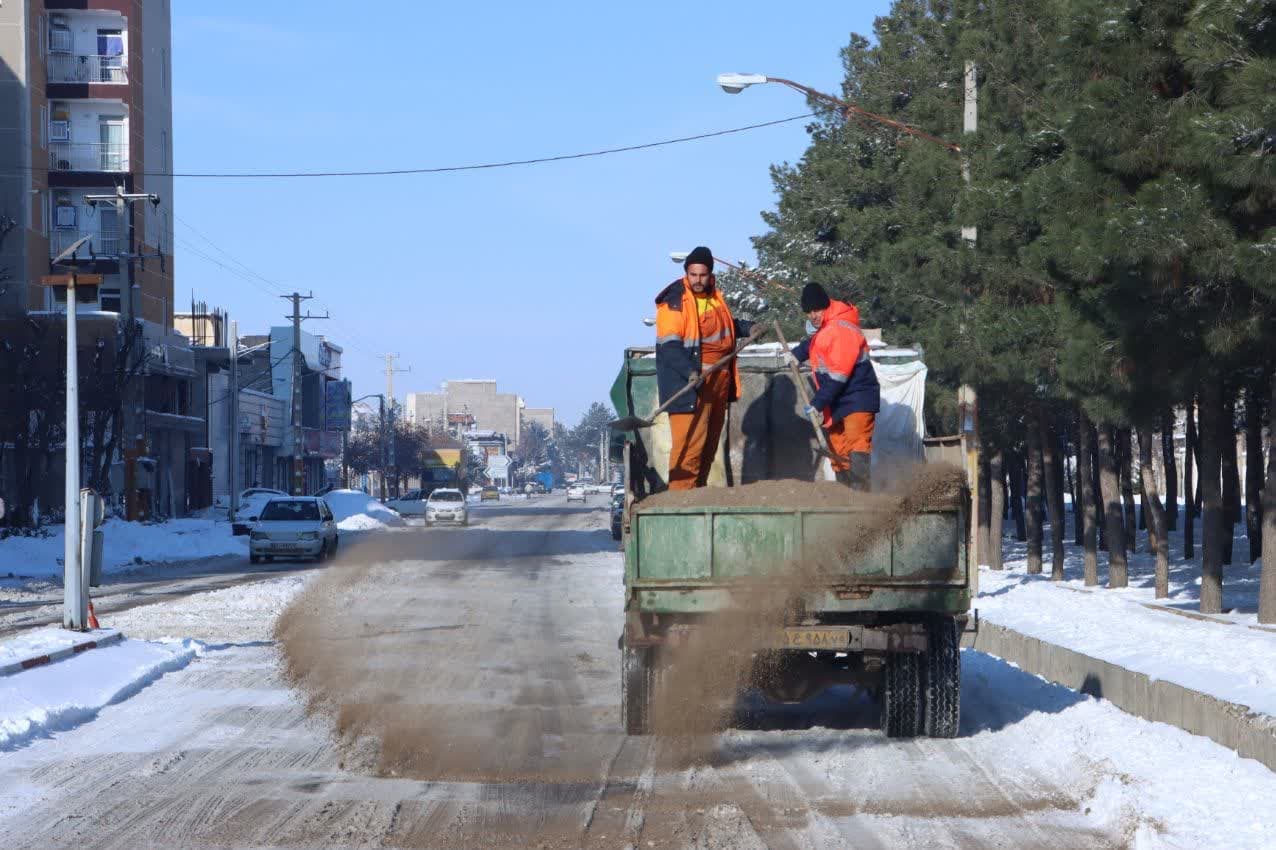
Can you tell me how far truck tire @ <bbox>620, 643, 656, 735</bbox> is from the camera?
1037cm

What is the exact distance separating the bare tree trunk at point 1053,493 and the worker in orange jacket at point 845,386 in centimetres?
1751

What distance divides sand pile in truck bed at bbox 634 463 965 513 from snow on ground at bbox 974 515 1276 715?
7.29 ft

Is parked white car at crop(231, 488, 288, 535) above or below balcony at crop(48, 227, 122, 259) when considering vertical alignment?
below

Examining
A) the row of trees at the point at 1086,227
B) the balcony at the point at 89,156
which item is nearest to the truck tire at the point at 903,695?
the row of trees at the point at 1086,227

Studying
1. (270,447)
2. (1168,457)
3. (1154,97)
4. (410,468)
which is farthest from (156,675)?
(410,468)

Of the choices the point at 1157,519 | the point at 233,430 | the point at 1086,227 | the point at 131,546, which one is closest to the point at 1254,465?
the point at 1157,519

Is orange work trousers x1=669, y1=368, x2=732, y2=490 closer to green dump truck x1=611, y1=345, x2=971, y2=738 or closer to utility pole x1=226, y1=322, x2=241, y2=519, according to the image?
green dump truck x1=611, y1=345, x2=971, y2=738

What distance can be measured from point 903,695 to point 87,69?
2471 inches

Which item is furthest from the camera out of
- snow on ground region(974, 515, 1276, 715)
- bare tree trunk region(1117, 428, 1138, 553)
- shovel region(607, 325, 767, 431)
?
bare tree trunk region(1117, 428, 1138, 553)

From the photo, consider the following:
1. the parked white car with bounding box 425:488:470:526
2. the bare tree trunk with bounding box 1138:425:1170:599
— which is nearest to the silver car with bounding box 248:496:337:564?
the bare tree trunk with bounding box 1138:425:1170:599

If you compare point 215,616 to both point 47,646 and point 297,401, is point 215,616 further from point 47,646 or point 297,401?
point 297,401

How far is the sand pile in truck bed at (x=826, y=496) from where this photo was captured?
9.59 meters

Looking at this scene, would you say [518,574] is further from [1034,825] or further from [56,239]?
[56,239]

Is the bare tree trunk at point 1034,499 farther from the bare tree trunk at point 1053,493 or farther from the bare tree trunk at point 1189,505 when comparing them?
the bare tree trunk at point 1189,505
